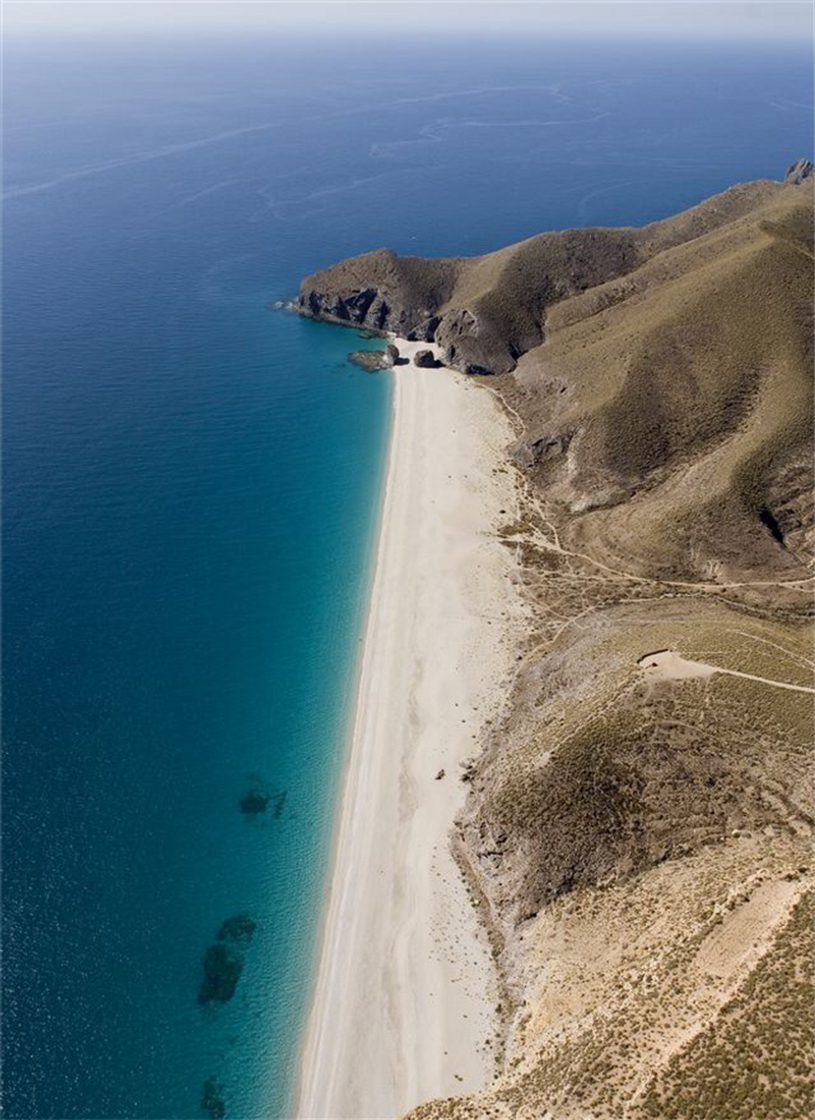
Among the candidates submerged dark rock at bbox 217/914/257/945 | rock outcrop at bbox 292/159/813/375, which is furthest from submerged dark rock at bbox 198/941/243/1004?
rock outcrop at bbox 292/159/813/375

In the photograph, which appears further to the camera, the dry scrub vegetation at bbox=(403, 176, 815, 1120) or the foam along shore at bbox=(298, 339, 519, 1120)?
the foam along shore at bbox=(298, 339, 519, 1120)

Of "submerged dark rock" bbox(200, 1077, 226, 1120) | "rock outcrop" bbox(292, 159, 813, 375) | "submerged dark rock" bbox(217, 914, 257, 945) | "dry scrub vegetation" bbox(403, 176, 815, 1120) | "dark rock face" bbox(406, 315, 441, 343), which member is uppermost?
"rock outcrop" bbox(292, 159, 813, 375)

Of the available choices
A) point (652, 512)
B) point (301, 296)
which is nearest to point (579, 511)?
point (652, 512)

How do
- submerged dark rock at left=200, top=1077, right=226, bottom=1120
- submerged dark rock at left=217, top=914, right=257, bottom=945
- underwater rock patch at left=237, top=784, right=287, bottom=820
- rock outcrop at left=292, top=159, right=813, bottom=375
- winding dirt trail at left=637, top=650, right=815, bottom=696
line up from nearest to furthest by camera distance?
submerged dark rock at left=200, top=1077, right=226, bottom=1120, submerged dark rock at left=217, top=914, right=257, bottom=945, winding dirt trail at left=637, top=650, right=815, bottom=696, underwater rock patch at left=237, top=784, right=287, bottom=820, rock outcrop at left=292, top=159, right=813, bottom=375

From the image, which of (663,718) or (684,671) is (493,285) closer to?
(684,671)

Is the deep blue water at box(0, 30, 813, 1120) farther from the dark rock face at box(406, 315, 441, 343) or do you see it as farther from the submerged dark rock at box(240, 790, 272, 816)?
the dark rock face at box(406, 315, 441, 343)

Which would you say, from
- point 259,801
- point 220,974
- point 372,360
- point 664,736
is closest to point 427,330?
point 372,360
